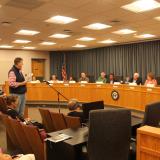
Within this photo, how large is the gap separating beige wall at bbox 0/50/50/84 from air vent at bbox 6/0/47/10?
824 centimetres

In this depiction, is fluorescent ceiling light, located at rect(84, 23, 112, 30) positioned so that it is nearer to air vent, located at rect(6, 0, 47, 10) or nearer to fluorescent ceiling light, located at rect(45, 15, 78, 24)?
fluorescent ceiling light, located at rect(45, 15, 78, 24)

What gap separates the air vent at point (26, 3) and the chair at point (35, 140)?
89.4 inches

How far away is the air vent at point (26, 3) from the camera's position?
13.5 ft

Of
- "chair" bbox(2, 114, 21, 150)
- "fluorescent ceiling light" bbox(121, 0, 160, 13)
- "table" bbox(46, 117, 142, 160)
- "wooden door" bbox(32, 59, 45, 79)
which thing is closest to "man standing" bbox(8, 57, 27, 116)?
"chair" bbox(2, 114, 21, 150)

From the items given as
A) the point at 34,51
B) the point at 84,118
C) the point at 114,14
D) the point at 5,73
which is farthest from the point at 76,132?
the point at 34,51

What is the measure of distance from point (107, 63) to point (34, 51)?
4208mm

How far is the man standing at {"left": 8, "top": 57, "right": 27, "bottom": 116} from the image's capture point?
477 cm

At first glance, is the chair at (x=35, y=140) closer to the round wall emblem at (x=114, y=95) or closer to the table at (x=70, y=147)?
the table at (x=70, y=147)

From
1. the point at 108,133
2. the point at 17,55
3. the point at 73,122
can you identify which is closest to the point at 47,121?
the point at 73,122

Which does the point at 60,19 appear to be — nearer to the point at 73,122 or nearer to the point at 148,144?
the point at 73,122

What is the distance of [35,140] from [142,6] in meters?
3.29

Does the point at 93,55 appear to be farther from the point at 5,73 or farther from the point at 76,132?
the point at 76,132

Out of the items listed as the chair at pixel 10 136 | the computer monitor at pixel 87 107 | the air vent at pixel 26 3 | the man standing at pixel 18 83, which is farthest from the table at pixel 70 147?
the air vent at pixel 26 3

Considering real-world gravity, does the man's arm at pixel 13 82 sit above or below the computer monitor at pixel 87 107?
above
